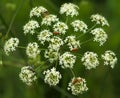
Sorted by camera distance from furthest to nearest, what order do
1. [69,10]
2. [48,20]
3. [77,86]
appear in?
1. [69,10]
2. [48,20]
3. [77,86]

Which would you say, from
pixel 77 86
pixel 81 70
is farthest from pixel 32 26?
pixel 81 70

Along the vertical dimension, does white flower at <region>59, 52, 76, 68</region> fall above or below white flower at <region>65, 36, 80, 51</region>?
below

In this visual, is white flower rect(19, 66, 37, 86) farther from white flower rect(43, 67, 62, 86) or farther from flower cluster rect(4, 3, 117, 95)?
white flower rect(43, 67, 62, 86)

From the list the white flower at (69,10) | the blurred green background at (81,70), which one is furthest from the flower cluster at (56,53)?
the blurred green background at (81,70)

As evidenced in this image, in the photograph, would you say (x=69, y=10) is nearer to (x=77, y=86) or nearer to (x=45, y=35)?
(x=45, y=35)

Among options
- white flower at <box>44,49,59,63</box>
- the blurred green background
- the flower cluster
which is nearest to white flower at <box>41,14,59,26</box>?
the flower cluster

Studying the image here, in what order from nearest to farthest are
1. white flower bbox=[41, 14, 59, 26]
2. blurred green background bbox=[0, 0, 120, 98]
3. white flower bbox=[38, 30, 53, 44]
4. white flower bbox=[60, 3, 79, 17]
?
white flower bbox=[38, 30, 53, 44], white flower bbox=[41, 14, 59, 26], white flower bbox=[60, 3, 79, 17], blurred green background bbox=[0, 0, 120, 98]
